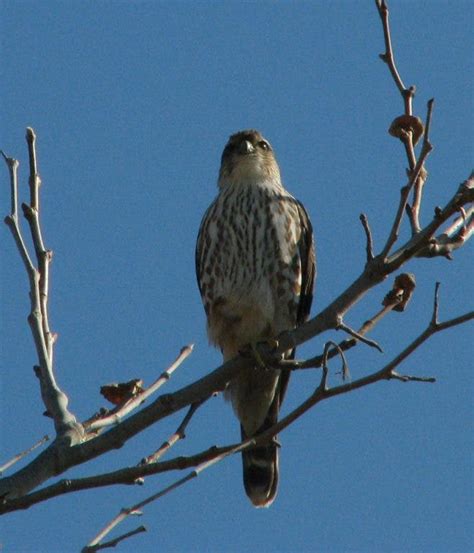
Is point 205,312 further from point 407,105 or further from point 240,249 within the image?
point 407,105

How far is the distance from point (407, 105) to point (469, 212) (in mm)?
391

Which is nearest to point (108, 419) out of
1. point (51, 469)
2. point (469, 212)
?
point (51, 469)

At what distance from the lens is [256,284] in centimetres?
481

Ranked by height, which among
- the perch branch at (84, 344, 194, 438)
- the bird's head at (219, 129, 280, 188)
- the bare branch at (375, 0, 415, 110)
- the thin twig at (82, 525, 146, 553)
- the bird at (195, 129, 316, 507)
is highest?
the bird's head at (219, 129, 280, 188)

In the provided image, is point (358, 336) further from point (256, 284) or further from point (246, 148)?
point (246, 148)

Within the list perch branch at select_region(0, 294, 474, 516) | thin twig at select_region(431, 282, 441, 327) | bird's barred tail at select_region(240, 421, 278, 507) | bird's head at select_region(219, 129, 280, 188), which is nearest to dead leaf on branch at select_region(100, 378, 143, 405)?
perch branch at select_region(0, 294, 474, 516)

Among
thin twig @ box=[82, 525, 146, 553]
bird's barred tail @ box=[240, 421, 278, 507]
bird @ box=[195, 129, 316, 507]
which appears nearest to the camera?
thin twig @ box=[82, 525, 146, 553]

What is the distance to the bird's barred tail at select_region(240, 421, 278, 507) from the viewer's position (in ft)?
16.6

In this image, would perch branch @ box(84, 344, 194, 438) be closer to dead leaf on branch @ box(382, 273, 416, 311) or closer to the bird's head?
dead leaf on branch @ box(382, 273, 416, 311)

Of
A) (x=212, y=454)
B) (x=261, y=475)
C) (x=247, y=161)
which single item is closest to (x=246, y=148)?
(x=247, y=161)

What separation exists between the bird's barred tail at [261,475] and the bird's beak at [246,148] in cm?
179

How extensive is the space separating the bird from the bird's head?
0.17 meters

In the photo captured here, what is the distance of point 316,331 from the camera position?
3178 mm

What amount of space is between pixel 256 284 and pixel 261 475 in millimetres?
999
